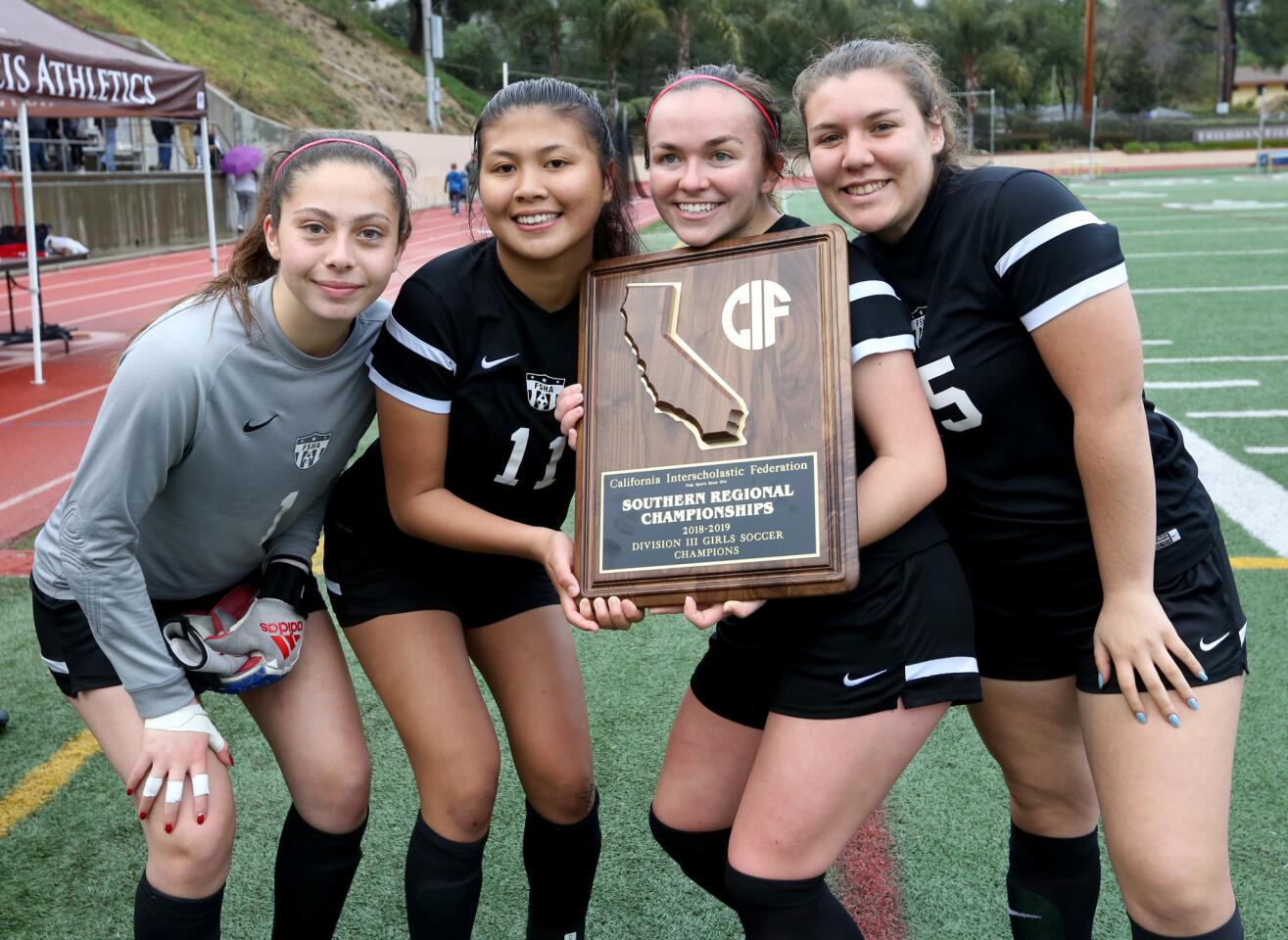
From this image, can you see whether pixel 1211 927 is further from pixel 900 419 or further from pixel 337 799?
pixel 337 799

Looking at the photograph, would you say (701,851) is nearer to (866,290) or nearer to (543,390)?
(543,390)

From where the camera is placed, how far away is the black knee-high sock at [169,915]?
2154 millimetres

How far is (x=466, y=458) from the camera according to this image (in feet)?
7.85

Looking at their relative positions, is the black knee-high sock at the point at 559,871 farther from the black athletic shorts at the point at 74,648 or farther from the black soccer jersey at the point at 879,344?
the black soccer jersey at the point at 879,344

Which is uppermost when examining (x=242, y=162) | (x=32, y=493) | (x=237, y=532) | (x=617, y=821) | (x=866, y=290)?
(x=242, y=162)

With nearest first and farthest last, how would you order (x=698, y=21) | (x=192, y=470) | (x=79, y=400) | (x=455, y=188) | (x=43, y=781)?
(x=192, y=470) < (x=43, y=781) < (x=79, y=400) < (x=455, y=188) < (x=698, y=21)

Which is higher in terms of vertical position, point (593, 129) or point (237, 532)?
point (593, 129)

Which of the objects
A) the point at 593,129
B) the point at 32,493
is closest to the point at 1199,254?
the point at 32,493

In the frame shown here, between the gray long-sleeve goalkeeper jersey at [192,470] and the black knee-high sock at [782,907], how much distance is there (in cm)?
105

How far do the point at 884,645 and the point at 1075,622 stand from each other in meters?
0.41

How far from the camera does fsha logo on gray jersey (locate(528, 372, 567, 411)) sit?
7.67 feet

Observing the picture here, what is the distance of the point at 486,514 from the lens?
7.56ft

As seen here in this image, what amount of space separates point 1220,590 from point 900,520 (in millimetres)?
635

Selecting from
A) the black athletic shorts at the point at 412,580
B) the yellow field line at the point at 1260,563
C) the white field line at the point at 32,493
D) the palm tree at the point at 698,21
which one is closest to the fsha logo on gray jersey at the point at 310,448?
the black athletic shorts at the point at 412,580
